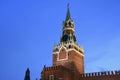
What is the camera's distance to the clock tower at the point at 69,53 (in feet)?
215

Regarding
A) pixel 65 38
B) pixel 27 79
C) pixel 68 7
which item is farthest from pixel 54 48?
pixel 27 79

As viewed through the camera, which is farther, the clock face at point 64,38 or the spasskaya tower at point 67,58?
the clock face at point 64,38

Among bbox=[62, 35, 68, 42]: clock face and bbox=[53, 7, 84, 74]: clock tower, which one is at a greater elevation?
bbox=[62, 35, 68, 42]: clock face

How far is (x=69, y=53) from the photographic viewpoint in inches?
2611

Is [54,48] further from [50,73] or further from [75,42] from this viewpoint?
[50,73]

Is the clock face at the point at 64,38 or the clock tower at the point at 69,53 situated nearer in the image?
the clock tower at the point at 69,53

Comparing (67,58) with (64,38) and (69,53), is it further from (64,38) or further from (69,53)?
(64,38)

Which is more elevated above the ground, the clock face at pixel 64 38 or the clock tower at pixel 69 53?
the clock face at pixel 64 38

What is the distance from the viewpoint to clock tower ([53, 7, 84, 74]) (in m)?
65.4

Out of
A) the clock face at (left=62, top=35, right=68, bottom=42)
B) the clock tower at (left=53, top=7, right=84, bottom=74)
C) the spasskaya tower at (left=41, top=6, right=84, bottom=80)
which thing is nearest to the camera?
the spasskaya tower at (left=41, top=6, right=84, bottom=80)

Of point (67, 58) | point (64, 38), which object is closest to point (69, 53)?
point (67, 58)

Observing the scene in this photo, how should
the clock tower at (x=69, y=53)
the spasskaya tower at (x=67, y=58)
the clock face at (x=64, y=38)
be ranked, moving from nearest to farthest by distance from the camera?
the spasskaya tower at (x=67, y=58) → the clock tower at (x=69, y=53) → the clock face at (x=64, y=38)

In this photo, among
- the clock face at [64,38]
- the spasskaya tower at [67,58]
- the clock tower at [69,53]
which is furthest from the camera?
the clock face at [64,38]

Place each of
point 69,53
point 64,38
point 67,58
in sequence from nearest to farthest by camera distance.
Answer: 1. point 67,58
2. point 69,53
3. point 64,38
